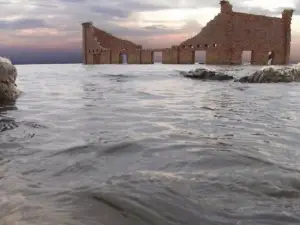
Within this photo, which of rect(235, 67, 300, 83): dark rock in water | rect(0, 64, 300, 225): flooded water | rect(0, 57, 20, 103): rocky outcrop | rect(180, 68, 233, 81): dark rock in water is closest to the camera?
rect(0, 64, 300, 225): flooded water

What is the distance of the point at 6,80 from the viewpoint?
8477 millimetres

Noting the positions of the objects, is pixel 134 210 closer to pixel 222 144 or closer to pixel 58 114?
pixel 222 144

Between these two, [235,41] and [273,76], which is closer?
[273,76]

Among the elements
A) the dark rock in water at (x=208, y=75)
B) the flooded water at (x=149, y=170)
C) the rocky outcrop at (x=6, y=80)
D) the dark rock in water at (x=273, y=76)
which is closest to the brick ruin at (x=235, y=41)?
the dark rock in water at (x=208, y=75)

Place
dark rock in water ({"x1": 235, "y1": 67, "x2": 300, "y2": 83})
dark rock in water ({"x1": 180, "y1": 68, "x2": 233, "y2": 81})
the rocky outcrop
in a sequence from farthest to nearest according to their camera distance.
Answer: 1. dark rock in water ({"x1": 180, "y1": 68, "x2": 233, "y2": 81})
2. dark rock in water ({"x1": 235, "y1": 67, "x2": 300, "y2": 83})
3. the rocky outcrop

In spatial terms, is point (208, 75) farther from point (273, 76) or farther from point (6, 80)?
point (6, 80)

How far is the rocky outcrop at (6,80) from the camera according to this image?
8.25 m

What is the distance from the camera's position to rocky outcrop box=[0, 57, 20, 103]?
8250 millimetres

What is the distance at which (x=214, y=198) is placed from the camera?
2.46m

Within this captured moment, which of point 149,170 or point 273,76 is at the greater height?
point 273,76

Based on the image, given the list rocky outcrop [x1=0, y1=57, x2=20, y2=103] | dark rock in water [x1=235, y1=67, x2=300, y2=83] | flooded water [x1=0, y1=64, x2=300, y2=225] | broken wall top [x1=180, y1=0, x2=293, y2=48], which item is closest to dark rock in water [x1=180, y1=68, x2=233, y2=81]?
dark rock in water [x1=235, y1=67, x2=300, y2=83]

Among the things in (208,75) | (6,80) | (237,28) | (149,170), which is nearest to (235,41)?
(237,28)

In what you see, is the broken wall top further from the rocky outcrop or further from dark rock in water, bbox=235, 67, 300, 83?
the rocky outcrop

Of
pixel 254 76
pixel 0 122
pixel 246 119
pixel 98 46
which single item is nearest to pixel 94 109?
pixel 0 122
